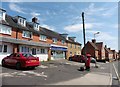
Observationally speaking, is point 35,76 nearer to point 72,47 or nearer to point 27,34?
point 27,34

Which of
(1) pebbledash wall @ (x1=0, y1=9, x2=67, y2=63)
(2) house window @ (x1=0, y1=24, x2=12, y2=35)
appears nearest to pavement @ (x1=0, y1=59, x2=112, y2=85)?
(1) pebbledash wall @ (x1=0, y1=9, x2=67, y2=63)

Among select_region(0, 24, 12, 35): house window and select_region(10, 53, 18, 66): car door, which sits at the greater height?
select_region(0, 24, 12, 35): house window

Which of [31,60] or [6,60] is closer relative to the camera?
[31,60]

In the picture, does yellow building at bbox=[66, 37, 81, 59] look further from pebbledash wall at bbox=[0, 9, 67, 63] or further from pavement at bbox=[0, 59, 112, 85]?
pavement at bbox=[0, 59, 112, 85]

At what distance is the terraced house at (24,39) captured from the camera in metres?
24.1

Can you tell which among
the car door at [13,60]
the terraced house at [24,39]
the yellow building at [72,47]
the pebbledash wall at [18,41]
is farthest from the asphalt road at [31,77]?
the yellow building at [72,47]

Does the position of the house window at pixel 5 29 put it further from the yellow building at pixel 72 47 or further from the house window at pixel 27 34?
the yellow building at pixel 72 47

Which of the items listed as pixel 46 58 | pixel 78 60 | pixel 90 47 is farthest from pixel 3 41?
pixel 90 47

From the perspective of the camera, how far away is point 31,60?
16.5 metres

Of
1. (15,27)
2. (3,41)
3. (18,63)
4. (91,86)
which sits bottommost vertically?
(91,86)

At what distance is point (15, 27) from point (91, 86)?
18222mm

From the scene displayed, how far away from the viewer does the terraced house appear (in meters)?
24.1

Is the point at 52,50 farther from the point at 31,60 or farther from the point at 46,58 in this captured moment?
the point at 31,60

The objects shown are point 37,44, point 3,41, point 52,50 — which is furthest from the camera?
point 52,50
